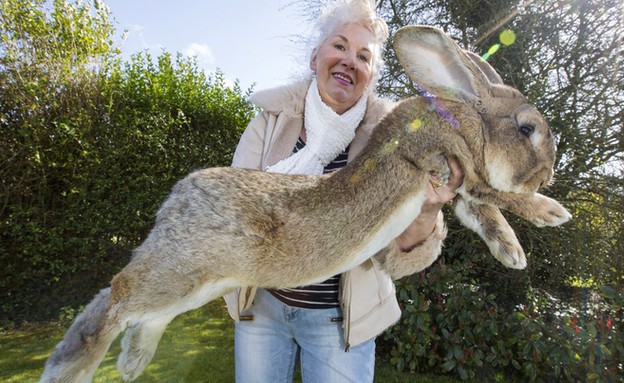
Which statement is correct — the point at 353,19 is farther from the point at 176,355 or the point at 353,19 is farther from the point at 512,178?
the point at 176,355

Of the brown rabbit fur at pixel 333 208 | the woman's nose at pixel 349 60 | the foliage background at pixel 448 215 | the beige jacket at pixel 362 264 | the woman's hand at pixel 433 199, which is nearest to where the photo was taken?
the brown rabbit fur at pixel 333 208

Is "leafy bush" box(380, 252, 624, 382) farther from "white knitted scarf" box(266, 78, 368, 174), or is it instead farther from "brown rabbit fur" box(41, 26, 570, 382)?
"white knitted scarf" box(266, 78, 368, 174)

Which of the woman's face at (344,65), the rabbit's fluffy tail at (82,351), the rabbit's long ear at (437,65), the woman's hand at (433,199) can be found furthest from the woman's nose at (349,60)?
the rabbit's fluffy tail at (82,351)

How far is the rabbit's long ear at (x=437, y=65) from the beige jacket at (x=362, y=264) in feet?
1.77

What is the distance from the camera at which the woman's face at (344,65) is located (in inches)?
92.1

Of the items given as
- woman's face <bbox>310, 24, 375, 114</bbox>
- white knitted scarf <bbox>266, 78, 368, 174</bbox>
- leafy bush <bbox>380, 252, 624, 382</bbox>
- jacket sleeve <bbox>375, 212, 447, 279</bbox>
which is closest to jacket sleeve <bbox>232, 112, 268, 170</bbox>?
white knitted scarf <bbox>266, 78, 368, 174</bbox>

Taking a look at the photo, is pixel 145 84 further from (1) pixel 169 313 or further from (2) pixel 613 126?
(2) pixel 613 126

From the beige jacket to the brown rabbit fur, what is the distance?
34 centimetres

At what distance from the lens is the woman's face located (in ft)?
7.68

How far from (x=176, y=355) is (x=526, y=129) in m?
4.94

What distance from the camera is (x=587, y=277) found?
13.8 ft

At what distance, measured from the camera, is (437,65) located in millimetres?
1868

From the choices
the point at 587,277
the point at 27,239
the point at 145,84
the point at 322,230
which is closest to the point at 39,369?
the point at 27,239

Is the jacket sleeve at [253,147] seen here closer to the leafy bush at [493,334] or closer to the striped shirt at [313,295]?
the striped shirt at [313,295]
